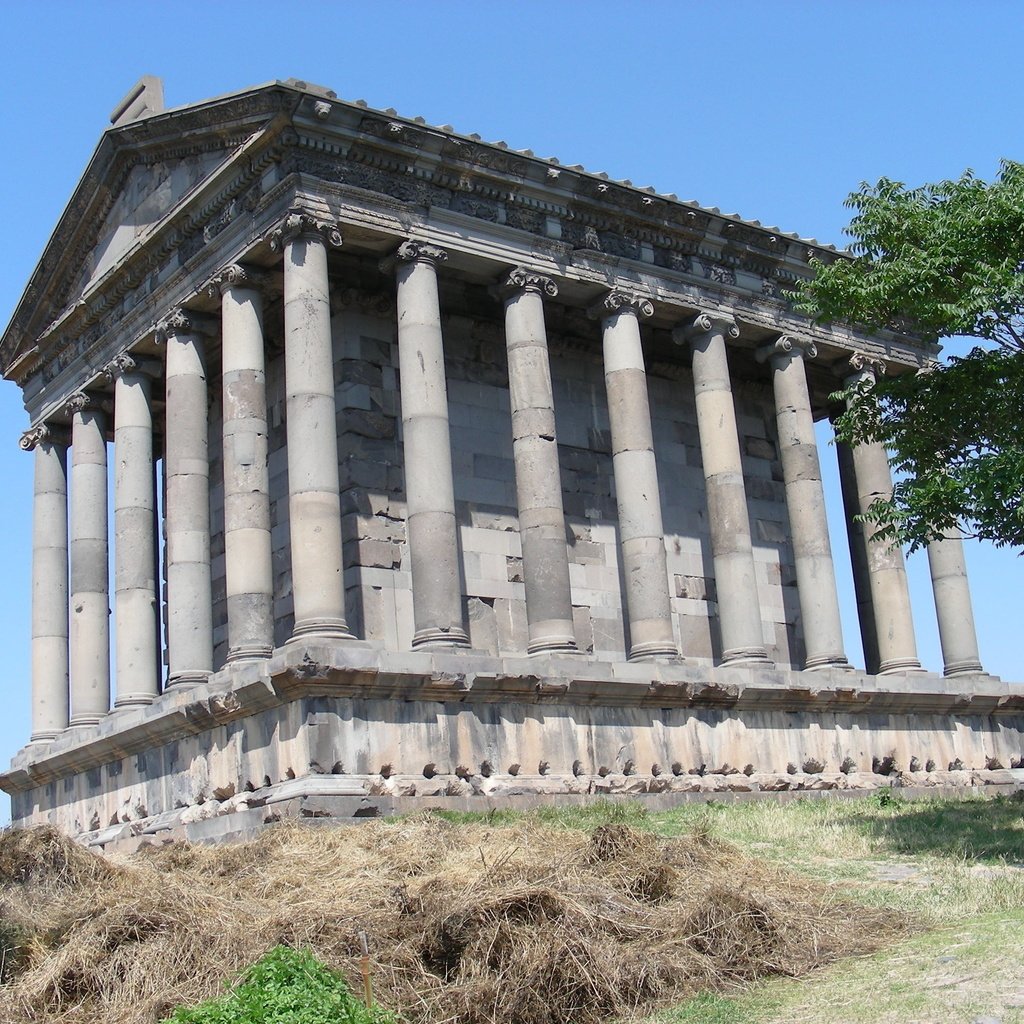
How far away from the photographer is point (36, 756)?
26.4m

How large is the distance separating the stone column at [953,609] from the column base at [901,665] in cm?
158

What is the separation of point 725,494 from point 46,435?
535 inches

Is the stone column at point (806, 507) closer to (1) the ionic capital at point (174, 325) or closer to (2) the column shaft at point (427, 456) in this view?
(2) the column shaft at point (427, 456)

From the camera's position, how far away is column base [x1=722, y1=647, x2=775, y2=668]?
2523 cm

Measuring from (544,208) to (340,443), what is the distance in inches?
215

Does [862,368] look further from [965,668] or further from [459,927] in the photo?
[459,927]

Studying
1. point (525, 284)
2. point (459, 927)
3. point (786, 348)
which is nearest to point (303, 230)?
point (525, 284)

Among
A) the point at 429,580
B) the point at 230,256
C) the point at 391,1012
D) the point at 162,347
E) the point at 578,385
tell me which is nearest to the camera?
the point at 391,1012

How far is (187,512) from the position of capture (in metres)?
23.8

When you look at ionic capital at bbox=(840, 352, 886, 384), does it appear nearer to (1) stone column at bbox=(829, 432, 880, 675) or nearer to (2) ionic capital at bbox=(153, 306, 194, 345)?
(1) stone column at bbox=(829, 432, 880, 675)

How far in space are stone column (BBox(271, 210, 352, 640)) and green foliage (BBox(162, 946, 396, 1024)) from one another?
10.9 m

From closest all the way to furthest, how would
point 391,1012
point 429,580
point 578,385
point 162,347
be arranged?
point 391,1012 → point 429,580 → point 162,347 → point 578,385

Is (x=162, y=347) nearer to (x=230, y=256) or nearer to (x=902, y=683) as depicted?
(x=230, y=256)

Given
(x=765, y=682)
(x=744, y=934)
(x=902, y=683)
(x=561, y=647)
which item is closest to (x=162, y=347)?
(x=561, y=647)
